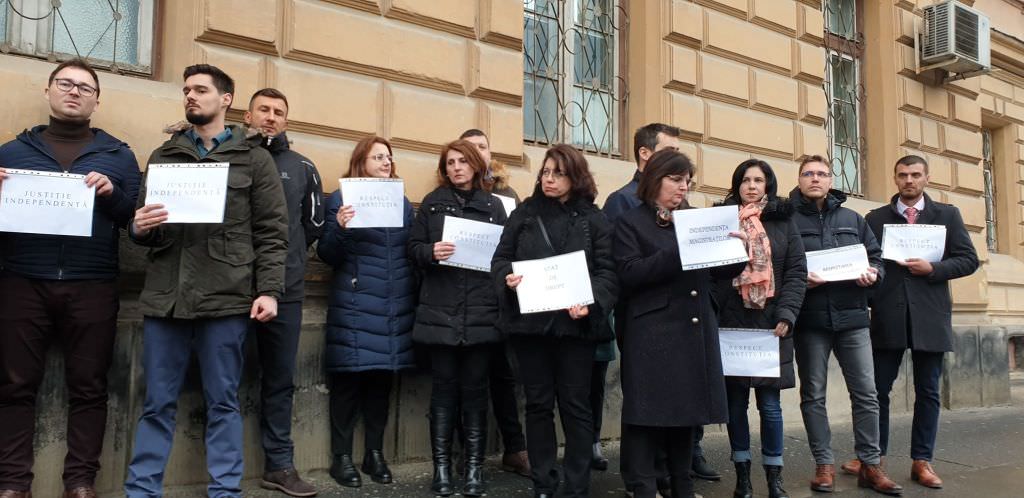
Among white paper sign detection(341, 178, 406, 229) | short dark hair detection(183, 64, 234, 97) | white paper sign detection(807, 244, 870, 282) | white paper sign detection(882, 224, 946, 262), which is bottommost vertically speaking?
white paper sign detection(807, 244, 870, 282)

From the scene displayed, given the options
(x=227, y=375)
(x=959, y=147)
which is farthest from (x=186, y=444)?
(x=959, y=147)

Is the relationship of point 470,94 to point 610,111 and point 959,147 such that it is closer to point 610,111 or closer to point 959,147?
point 610,111

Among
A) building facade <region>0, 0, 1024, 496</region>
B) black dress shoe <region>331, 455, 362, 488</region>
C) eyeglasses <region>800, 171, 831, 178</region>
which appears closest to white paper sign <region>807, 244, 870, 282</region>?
eyeglasses <region>800, 171, 831, 178</region>

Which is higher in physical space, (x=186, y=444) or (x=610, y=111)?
(x=610, y=111)

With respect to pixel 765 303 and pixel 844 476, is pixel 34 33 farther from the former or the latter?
pixel 844 476

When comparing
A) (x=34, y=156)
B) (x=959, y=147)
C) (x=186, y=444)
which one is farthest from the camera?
(x=959, y=147)

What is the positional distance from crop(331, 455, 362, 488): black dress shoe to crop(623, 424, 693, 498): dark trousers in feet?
5.08

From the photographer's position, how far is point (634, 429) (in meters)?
3.76

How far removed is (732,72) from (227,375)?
5.41 m

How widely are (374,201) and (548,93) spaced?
2.67 metres

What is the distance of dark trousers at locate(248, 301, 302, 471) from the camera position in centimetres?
413

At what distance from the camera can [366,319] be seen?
14.3 ft

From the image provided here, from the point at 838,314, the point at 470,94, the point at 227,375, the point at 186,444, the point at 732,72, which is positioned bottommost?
the point at 186,444

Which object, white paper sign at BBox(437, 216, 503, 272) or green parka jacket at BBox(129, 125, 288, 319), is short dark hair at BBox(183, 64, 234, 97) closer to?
green parka jacket at BBox(129, 125, 288, 319)
